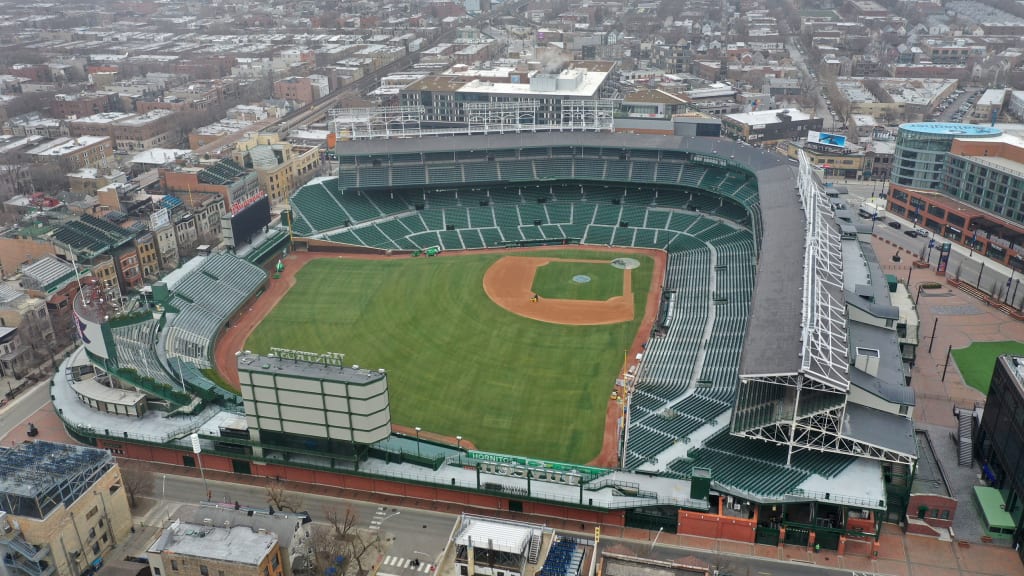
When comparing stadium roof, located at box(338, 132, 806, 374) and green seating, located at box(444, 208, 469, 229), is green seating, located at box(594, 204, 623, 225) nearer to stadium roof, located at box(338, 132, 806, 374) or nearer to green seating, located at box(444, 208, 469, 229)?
stadium roof, located at box(338, 132, 806, 374)

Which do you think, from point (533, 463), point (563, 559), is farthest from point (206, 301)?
point (563, 559)

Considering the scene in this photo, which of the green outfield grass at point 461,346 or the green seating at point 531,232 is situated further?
the green seating at point 531,232

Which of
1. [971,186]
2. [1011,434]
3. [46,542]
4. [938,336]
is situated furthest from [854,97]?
[46,542]

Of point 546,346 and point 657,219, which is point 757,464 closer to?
point 546,346

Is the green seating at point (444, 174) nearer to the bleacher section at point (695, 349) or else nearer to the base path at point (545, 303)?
the base path at point (545, 303)

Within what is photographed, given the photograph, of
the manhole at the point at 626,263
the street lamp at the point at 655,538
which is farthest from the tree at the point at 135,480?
the manhole at the point at 626,263

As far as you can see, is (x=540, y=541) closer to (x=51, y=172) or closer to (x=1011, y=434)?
(x=1011, y=434)
